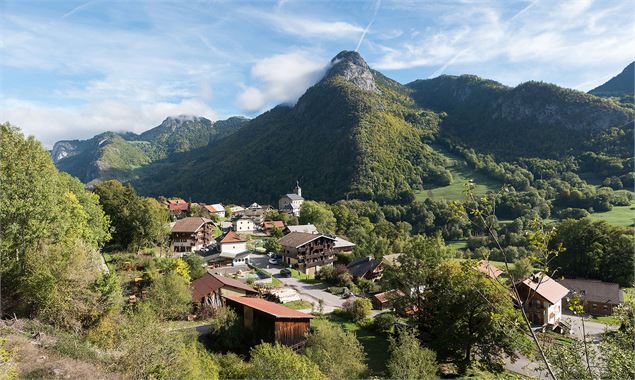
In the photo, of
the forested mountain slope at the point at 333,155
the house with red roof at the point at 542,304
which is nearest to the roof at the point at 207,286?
the house with red roof at the point at 542,304

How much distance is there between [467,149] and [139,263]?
6032 inches

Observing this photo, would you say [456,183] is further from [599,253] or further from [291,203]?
[599,253]

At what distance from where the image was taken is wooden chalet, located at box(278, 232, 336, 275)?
53.6 m

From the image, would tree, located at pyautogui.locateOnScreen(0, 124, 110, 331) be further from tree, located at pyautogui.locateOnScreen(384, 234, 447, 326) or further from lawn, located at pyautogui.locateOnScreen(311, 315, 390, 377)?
tree, located at pyautogui.locateOnScreen(384, 234, 447, 326)

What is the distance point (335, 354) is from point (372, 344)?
41.3ft

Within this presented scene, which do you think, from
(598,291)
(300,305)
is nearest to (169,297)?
(300,305)

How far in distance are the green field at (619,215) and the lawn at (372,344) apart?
261ft

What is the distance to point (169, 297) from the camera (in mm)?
25891

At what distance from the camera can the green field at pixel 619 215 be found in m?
80.3

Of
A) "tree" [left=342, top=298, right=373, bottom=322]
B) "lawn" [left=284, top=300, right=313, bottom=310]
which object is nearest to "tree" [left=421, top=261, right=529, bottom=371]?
"tree" [left=342, top=298, right=373, bottom=322]

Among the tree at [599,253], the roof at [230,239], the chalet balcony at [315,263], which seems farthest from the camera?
the roof at [230,239]

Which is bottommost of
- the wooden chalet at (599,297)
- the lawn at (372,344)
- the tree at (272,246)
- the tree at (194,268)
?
the wooden chalet at (599,297)

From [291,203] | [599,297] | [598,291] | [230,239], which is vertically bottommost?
[599,297]

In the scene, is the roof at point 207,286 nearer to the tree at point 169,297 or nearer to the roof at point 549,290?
the tree at point 169,297
